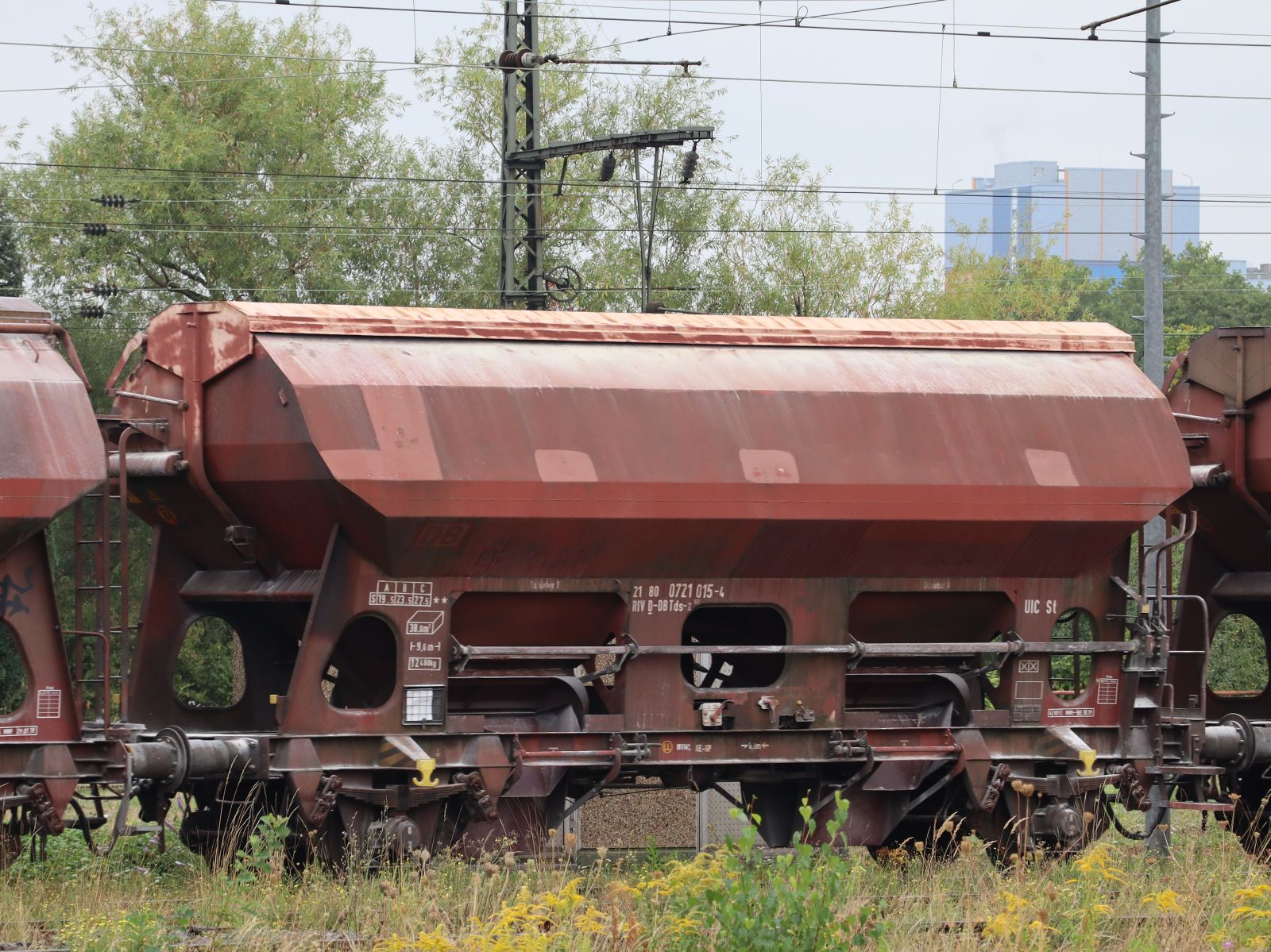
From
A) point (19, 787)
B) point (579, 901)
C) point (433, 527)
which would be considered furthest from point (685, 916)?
point (19, 787)

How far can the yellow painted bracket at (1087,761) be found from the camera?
12.8 meters

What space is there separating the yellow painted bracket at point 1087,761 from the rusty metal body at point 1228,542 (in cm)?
132

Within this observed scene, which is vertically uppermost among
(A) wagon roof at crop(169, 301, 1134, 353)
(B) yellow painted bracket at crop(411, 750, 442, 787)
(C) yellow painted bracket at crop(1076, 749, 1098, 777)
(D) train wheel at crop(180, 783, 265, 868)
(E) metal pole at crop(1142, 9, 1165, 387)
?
(E) metal pole at crop(1142, 9, 1165, 387)

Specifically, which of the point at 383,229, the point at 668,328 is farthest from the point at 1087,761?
the point at 383,229

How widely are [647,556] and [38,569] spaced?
13.2ft

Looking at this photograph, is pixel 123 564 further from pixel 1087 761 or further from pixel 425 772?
pixel 1087 761

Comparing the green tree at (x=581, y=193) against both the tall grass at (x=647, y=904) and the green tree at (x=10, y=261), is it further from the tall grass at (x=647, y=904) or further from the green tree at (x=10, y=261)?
the tall grass at (x=647, y=904)

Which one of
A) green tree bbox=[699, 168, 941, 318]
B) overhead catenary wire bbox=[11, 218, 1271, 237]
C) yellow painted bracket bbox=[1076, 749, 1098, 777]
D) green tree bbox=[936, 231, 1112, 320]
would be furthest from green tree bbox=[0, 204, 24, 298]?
Result: green tree bbox=[936, 231, 1112, 320]

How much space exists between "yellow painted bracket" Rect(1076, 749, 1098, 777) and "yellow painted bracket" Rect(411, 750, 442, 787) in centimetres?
486

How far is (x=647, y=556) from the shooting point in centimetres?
1199

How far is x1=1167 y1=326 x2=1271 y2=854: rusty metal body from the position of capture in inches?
552

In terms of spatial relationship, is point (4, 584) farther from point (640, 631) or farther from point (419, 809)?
point (640, 631)

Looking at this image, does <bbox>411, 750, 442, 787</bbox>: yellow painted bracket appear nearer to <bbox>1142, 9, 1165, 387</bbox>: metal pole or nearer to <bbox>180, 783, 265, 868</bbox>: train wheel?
<bbox>180, 783, 265, 868</bbox>: train wheel

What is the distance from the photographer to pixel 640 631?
39.5ft
